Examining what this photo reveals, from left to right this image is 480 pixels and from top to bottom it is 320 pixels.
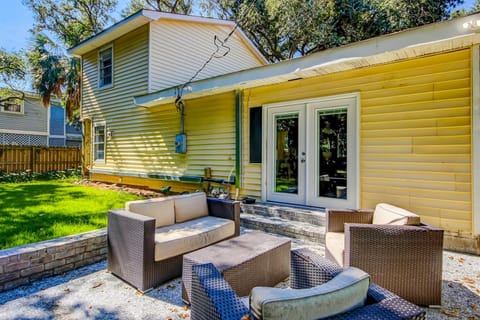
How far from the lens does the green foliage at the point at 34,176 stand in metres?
10.5

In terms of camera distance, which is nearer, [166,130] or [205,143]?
[205,143]

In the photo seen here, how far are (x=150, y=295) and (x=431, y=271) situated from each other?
A: 2.57 m

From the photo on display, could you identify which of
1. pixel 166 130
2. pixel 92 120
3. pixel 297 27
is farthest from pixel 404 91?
pixel 92 120

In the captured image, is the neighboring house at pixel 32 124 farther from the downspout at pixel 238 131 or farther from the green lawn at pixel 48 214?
the downspout at pixel 238 131

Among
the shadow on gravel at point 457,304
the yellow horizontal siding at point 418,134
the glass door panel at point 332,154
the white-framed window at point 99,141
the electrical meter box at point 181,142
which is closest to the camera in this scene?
the shadow on gravel at point 457,304

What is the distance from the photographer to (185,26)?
9.29m

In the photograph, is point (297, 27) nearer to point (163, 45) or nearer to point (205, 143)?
point (163, 45)

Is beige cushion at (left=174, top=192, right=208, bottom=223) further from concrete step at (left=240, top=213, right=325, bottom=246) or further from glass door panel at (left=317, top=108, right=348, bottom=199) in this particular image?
glass door panel at (left=317, top=108, right=348, bottom=199)

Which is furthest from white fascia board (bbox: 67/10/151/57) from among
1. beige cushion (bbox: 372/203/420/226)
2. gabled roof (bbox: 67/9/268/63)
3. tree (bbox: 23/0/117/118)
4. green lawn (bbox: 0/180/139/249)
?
beige cushion (bbox: 372/203/420/226)

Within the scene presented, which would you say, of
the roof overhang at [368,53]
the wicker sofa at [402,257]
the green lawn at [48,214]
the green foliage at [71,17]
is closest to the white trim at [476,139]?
the roof overhang at [368,53]

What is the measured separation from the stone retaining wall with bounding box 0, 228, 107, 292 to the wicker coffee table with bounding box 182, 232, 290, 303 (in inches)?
62.6

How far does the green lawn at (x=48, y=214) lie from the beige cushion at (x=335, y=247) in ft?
10.7

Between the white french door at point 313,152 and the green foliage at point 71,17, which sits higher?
the green foliage at point 71,17

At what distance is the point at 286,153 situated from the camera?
217 inches
